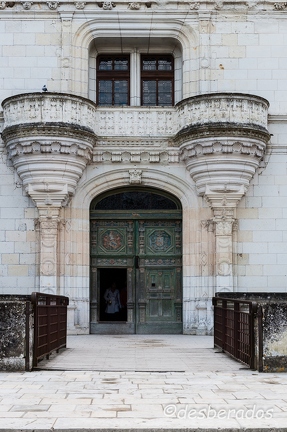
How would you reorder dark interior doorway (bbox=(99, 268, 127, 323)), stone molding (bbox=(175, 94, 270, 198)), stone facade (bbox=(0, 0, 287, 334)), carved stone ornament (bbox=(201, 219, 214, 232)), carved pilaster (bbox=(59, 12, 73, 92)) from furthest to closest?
dark interior doorway (bbox=(99, 268, 127, 323))
carved pilaster (bbox=(59, 12, 73, 92))
carved stone ornament (bbox=(201, 219, 214, 232))
stone facade (bbox=(0, 0, 287, 334))
stone molding (bbox=(175, 94, 270, 198))

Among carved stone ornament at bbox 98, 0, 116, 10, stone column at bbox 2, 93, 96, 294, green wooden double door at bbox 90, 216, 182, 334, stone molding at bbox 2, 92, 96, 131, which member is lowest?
green wooden double door at bbox 90, 216, 182, 334

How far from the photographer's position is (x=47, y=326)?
11.7m

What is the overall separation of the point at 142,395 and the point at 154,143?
470 inches

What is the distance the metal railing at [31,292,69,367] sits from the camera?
1053 centimetres

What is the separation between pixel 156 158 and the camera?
19.4 metres

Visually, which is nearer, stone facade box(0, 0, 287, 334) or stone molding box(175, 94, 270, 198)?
stone molding box(175, 94, 270, 198)

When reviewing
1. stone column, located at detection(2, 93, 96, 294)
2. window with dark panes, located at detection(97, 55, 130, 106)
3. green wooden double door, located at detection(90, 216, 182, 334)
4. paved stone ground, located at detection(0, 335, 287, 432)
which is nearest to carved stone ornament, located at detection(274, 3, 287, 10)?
window with dark panes, located at detection(97, 55, 130, 106)

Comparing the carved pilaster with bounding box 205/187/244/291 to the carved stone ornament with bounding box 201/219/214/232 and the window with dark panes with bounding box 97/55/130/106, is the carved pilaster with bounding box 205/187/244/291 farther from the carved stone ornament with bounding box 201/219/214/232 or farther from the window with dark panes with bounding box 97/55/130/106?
the window with dark panes with bounding box 97/55/130/106

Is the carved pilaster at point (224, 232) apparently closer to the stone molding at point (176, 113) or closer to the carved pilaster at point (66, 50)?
the stone molding at point (176, 113)

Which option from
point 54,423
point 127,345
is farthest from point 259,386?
point 127,345

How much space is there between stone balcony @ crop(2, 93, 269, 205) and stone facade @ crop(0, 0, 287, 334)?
0.03 meters

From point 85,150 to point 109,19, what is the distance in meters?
3.85

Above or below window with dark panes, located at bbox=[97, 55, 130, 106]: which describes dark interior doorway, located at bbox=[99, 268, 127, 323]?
below

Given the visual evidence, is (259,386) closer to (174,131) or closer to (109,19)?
(174,131)
